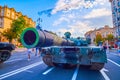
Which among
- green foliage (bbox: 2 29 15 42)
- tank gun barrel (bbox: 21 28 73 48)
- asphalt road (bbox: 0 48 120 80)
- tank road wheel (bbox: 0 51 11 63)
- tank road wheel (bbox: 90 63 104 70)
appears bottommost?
asphalt road (bbox: 0 48 120 80)

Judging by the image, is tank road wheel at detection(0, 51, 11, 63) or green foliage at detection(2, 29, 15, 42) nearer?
tank road wheel at detection(0, 51, 11, 63)

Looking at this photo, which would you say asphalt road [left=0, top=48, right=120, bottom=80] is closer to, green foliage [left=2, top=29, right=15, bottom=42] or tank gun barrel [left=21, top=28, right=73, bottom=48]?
tank gun barrel [left=21, top=28, right=73, bottom=48]

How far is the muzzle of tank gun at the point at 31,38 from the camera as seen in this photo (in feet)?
20.0

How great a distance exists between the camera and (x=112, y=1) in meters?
79.5

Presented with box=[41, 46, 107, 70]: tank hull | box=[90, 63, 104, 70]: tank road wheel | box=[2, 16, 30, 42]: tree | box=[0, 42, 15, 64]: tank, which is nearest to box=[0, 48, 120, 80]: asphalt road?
box=[90, 63, 104, 70]: tank road wheel

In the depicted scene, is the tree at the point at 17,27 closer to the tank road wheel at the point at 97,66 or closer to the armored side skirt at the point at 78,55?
the armored side skirt at the point at 78,55

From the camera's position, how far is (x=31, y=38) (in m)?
6.50

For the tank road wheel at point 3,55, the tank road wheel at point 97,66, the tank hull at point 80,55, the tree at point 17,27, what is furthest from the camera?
the tree at point 17,27

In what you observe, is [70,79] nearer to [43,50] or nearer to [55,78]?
[55,78]

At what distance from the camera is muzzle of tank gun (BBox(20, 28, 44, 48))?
6.09 meters

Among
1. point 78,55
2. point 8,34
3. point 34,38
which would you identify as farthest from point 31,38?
point 8,34

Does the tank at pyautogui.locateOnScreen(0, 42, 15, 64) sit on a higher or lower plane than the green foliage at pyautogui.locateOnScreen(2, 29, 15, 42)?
lower

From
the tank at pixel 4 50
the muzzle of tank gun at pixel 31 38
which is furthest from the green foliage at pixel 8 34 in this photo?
the muzzle of tank gun at pixel 31 38

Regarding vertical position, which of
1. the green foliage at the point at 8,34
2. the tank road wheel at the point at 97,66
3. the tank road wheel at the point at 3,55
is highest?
the green foliage at the point at 8,34
